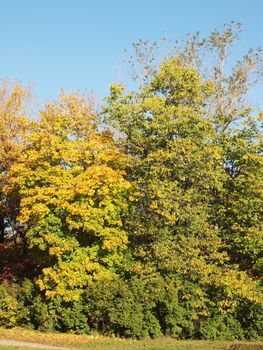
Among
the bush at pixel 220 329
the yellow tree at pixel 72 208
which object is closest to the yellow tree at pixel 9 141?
the yellow tree at pixel 72 208

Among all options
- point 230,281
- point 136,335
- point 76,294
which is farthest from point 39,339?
point 230,281

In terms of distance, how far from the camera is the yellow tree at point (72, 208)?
2055 cm

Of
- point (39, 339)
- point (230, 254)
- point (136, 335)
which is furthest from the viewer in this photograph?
point (230, 254)

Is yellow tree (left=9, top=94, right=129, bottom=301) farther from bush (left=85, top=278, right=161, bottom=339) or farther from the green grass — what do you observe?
the green grass

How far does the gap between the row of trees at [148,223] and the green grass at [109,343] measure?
0.96 metres

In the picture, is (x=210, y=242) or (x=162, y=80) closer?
(x=210, y=242)

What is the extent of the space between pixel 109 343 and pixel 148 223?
552cm

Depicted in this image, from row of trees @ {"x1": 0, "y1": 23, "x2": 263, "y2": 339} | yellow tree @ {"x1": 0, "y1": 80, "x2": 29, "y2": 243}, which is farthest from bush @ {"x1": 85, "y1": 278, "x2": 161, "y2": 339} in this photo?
yellow tree @ {"x1": 0, "y1": 80, "x2": 29, "y2": 243}

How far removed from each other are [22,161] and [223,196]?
9789 mm

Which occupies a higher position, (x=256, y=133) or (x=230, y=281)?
(x=256, y=133)

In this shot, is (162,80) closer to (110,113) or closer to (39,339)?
(110,113)

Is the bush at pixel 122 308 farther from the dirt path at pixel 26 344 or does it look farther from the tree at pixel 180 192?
the dirt path at pixel 26 344

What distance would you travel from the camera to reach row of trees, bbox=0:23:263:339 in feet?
67.5

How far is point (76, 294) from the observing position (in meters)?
20.5
